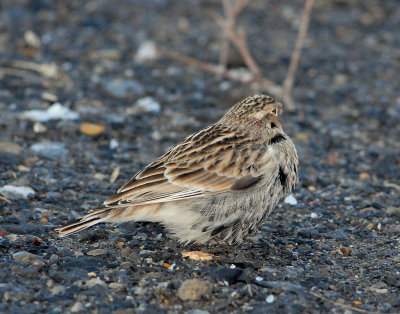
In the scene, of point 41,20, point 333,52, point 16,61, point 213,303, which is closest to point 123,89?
point 16,61

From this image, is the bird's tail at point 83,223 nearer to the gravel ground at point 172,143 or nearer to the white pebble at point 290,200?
the gravel ground at point 172,143

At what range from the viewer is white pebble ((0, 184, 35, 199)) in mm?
6738

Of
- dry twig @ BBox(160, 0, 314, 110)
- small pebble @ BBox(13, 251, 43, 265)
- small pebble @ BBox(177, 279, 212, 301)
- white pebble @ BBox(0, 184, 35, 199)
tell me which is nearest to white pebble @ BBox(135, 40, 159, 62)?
dry twig @ BBox(160, 0, 314, 110)

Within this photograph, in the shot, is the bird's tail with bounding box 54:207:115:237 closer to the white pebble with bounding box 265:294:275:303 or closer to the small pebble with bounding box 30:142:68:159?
the white pebble with bounding box 265:294:275:303

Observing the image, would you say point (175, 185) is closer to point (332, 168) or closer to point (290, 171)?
point (290, 171)

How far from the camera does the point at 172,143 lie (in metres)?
8.92

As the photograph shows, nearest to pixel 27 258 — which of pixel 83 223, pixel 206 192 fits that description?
pixel 83 223

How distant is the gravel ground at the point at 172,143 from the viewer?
16.7 feet

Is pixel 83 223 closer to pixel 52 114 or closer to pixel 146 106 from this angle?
pixel 52 114

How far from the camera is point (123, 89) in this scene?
10.3 meters

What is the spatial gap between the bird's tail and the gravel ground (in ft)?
0.66

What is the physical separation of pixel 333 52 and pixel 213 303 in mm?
8528

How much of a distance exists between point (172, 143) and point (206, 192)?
326 centimetres

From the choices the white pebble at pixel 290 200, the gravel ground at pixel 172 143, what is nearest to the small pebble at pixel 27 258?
the gravel ground at pixel 172 143
